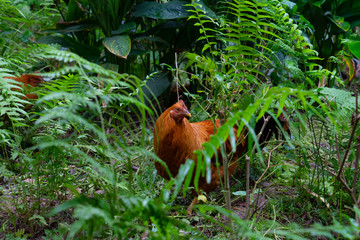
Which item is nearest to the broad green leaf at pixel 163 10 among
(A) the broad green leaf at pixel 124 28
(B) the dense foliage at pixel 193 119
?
A: (B) the dense foliage at pixel 193 119

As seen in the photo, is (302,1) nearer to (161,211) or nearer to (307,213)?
(307,213)

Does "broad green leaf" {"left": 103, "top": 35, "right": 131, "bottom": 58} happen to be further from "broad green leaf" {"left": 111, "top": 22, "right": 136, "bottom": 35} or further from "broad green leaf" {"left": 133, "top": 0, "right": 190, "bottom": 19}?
"broad green leaf" {"left": 133, "top": 0, "right": 190, "bottom": 19}

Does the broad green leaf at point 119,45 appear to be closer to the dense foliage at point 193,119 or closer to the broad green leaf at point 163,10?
the dense foliage at point 193,119

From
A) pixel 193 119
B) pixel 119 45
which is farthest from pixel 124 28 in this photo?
pixel 193 119

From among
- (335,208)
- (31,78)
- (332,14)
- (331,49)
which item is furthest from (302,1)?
(31,78)

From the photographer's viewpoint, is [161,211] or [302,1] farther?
[302,1]

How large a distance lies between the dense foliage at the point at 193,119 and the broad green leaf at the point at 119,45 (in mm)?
16

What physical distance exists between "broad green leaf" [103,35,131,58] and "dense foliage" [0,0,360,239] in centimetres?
2

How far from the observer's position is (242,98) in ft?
6.30

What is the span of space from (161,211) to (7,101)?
1.33 meters

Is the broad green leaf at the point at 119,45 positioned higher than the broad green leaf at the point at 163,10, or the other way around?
the broad green leaf at the point at 163,10

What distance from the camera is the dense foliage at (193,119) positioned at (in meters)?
1.07

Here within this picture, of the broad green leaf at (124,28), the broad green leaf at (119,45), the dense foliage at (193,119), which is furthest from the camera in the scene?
the broad green leaf at (124,28)

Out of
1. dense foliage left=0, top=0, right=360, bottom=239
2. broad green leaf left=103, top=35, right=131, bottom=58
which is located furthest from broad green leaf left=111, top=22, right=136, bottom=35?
broad green leaf left=103, top=35, right=131, bottom=58
